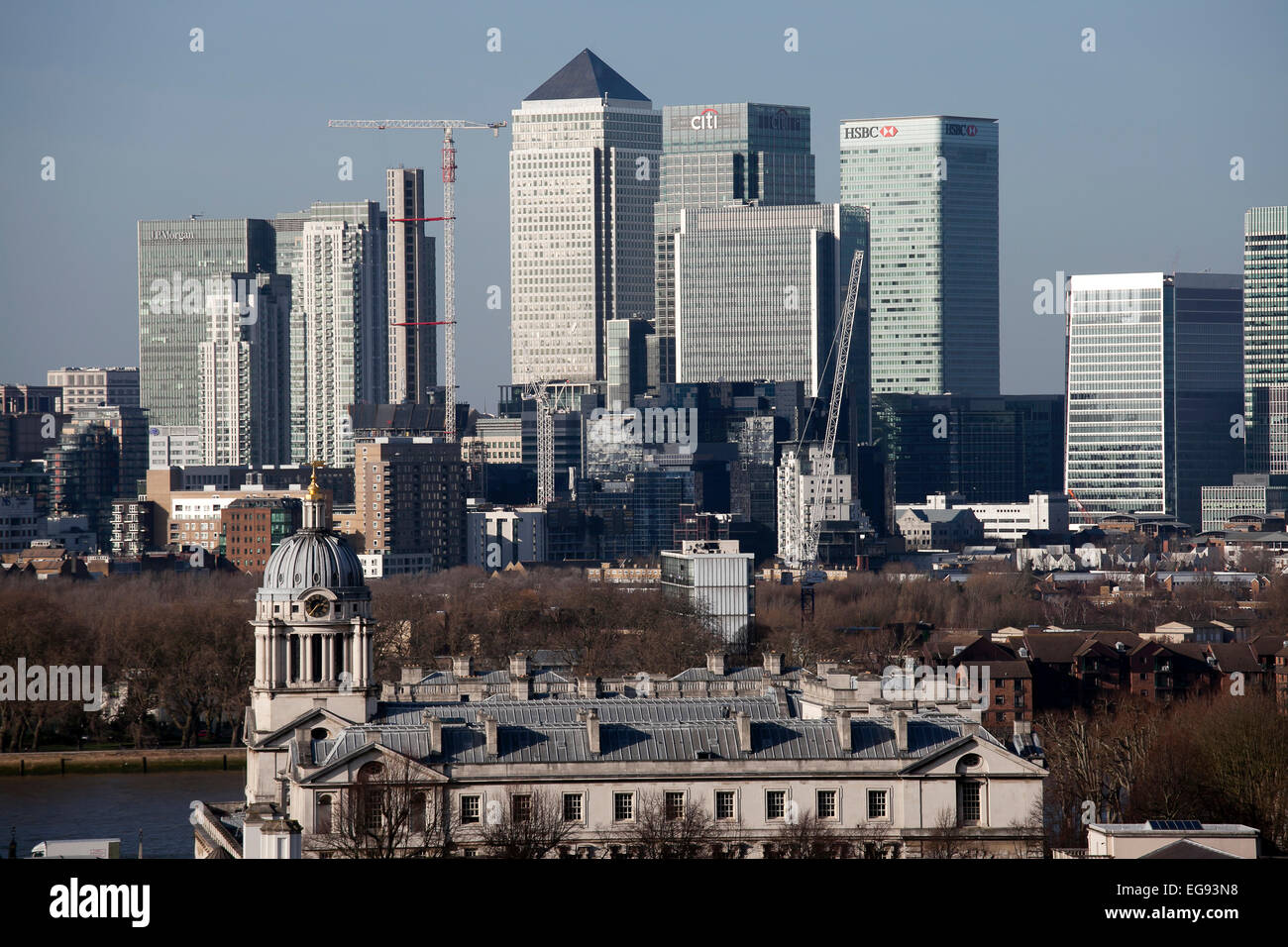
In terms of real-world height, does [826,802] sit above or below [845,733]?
below

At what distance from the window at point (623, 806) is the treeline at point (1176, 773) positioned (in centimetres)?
618

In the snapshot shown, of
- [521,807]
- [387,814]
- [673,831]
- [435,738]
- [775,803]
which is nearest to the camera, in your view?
[387,814]

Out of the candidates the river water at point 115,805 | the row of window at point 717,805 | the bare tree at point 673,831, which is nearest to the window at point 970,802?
the row of window at point 717,805

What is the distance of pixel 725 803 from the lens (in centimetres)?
3638

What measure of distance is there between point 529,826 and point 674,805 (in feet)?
10.8

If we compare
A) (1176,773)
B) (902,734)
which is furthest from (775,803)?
(1176,773)

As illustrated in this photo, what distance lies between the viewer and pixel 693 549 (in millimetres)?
131250

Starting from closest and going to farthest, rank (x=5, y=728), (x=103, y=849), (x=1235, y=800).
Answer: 1. (x=103, y=849)
2. (x=1235, y=800)
3. (x=5, y=728)

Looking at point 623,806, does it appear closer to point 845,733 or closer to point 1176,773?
point 845,733

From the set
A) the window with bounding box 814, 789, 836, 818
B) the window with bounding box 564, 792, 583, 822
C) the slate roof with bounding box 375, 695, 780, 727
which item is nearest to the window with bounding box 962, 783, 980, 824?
the window with bounding box 814, 789, 836, 818

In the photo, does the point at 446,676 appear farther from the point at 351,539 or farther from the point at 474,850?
the point at 351,539

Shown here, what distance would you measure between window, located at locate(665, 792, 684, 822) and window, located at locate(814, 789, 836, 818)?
200cm
